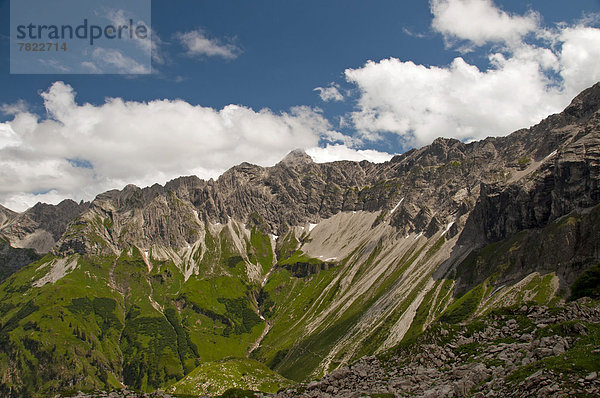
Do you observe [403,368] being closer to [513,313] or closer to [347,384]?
[347,384]

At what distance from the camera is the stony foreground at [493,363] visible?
3797 centimetres

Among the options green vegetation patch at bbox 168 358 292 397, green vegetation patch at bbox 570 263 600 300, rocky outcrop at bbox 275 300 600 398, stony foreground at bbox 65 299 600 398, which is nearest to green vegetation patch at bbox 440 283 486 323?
green vegetation patch at bbox 570 263 600 300

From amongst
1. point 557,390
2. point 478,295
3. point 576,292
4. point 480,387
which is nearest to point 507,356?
point 480,387

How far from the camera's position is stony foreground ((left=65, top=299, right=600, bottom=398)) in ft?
125

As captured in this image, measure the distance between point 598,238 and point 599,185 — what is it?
1637 inches

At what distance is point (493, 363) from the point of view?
5638cm

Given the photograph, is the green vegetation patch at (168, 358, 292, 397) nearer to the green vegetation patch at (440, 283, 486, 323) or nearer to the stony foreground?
the stony foreground

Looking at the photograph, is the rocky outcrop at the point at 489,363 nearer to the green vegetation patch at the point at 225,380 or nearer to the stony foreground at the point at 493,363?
the stony foreground at the point at 493,363

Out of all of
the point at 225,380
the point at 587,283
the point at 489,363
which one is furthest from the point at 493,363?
the point at 225,380

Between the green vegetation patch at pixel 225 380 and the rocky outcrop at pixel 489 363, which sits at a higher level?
the rocky outcrop at pixel 489 363

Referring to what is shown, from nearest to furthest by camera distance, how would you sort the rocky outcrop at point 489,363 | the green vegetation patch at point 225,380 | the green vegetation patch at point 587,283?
the rocky outcrop at point 489,363 → the green vegetation patch at point 587,283 → the green vegetation patch at point 225,380

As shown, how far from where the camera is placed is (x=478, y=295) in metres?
195

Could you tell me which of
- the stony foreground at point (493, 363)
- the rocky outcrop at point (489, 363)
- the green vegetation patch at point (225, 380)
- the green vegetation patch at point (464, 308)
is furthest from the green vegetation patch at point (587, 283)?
the green vegetation patch at point (225, 380)

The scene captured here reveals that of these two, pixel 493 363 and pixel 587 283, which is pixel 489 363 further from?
pixel 587 283
